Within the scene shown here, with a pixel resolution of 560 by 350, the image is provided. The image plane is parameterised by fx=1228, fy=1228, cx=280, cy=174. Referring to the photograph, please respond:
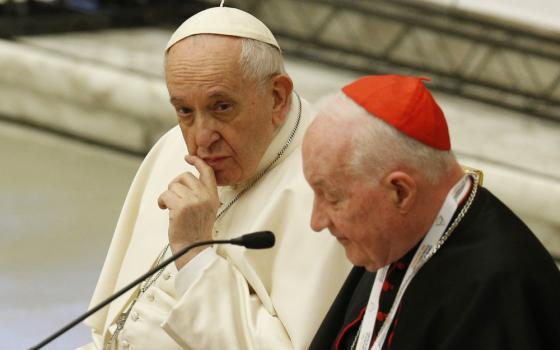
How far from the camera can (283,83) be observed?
3.36 metres

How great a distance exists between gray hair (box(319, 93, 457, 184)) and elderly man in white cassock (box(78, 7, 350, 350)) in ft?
2.20

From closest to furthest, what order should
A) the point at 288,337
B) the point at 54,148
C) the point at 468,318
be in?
the point at 468,318 → the point at 288,337 → the point at 54,148

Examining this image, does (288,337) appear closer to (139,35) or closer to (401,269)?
(401,269)

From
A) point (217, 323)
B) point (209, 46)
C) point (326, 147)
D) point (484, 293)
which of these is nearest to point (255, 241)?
point (326, 147)

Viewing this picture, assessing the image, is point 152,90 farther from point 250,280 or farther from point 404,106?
point 404,106

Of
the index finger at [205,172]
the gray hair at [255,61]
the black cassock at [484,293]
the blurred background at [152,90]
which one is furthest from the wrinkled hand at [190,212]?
the blurred background at [152,90]

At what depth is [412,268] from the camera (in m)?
2.78

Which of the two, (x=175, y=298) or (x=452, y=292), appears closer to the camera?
(x=452, y=292)

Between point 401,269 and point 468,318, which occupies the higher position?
point 401,269

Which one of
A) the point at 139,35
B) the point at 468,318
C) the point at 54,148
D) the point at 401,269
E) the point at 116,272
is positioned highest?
the point at 139,35

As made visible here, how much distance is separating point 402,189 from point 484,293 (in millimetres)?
286

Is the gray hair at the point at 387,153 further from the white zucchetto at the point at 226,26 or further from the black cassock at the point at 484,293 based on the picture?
the white zucchetto at the point at 226,26

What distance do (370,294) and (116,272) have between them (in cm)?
115

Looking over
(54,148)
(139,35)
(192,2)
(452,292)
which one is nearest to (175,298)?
(452,292)
